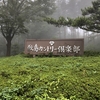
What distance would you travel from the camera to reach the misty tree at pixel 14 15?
16.3 m

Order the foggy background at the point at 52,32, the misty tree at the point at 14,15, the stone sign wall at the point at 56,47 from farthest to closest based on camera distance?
the foggy background at the point at 52,32
the misty tree at the point at 14,15
the stone sign wall at the point at 56,47

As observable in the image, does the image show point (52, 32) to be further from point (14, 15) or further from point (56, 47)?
point (56, 47)

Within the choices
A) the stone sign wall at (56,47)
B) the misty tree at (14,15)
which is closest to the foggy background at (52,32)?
the misty tree at (14,15)

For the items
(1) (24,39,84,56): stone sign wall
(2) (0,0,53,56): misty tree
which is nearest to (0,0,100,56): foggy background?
(2) (0,0,53,56): misty tree

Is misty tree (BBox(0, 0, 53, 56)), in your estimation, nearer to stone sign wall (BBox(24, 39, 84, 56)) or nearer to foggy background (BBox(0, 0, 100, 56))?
foggy background (BBox(0, 0, 100, 56))

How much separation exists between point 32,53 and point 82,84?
7.89 metres

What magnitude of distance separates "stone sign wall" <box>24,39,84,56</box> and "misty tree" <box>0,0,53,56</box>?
5486 millimetres

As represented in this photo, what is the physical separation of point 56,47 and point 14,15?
26.9ft

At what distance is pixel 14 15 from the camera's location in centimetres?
1694

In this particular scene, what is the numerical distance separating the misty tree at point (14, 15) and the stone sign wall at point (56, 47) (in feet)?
18.0

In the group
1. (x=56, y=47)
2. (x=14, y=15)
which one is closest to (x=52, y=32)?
(x=14, y=15)

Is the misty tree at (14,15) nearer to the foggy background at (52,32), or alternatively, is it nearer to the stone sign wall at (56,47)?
the foggy background at (52,32)

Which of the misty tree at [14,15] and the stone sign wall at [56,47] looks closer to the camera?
the stone sign wall at [56,47]

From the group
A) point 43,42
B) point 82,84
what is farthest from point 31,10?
point 82,84
